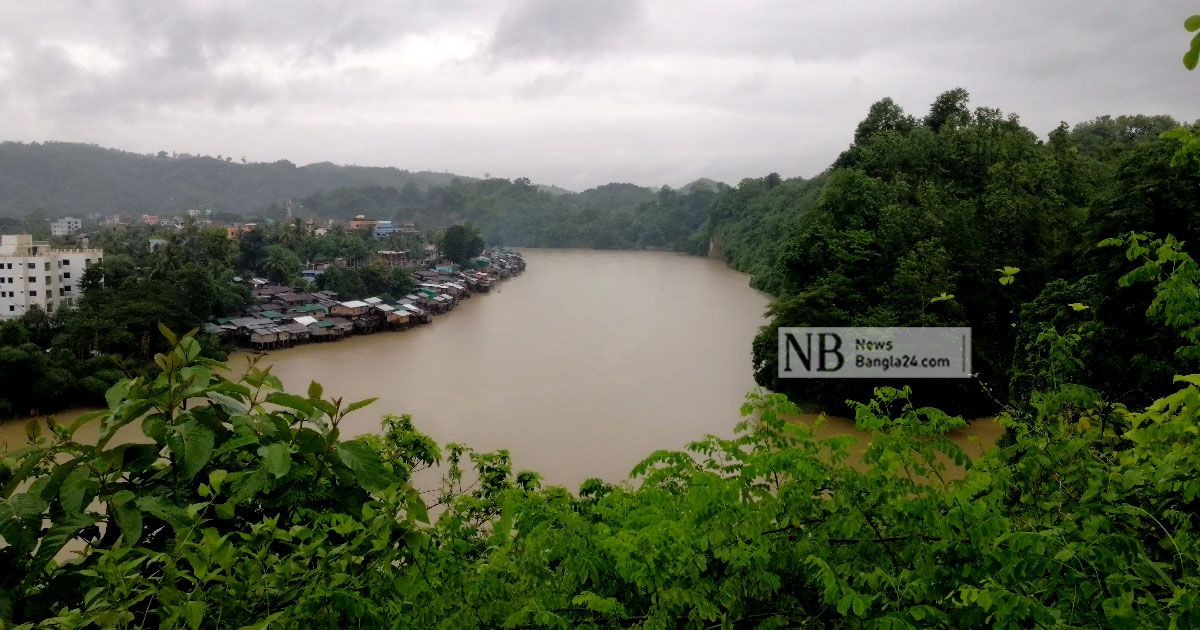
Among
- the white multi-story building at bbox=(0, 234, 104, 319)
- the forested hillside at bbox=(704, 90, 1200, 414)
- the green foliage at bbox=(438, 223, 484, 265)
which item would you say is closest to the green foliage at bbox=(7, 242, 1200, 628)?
the forested hillside at bbox=(704, 90, 1200, 414)

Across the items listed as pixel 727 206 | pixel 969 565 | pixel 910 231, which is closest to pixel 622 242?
pixel 727 206

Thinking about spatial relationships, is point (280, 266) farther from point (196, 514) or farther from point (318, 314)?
point (196, 514)

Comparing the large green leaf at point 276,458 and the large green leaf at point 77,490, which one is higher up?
the large green leaf at point 276,458

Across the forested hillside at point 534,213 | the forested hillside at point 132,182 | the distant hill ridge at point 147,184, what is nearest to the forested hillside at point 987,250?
the forested hillside at point 534,213

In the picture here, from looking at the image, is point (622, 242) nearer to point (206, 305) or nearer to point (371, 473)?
point (206, 305)

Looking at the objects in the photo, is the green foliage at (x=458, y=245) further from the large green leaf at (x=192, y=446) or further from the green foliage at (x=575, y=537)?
the large green leaf at (x=192, y=446)
